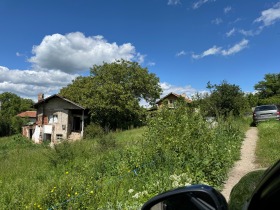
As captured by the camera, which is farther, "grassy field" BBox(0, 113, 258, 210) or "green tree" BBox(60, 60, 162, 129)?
"green tree" BBox(60, 60, 162, 129)

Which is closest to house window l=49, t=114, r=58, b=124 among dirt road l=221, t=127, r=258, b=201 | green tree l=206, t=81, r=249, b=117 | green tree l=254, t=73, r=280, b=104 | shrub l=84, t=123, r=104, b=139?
shrub l=84, t=123, r=104, b=139

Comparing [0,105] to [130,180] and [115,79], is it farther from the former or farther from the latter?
[130,180]

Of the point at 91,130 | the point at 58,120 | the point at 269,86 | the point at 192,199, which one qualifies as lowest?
the point at 192,199

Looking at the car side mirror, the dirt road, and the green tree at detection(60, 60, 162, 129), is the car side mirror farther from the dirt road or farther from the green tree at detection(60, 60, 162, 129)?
the green tree at detection(60, 60, 162, 129)

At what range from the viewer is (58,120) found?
156 ft

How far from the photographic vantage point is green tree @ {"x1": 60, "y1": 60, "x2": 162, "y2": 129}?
44.0 meters

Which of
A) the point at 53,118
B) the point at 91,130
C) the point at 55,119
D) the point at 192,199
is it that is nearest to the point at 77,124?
the point at 55,119

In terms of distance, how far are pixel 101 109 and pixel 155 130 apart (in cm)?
3505

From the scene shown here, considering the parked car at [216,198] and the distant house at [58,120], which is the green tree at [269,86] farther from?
the parked car at [216,198]

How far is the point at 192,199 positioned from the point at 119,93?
141ft

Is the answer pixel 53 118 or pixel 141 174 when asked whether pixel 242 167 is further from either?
pixel 53 118

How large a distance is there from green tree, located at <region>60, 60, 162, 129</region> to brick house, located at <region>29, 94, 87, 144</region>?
2.15 metres

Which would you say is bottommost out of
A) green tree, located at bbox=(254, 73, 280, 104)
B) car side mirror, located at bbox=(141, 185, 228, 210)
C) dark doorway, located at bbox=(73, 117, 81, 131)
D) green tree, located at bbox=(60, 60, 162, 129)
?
car side mirror, located at bbox=(141, 185, 228, 210)

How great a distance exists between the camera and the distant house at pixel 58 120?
4653 cm
